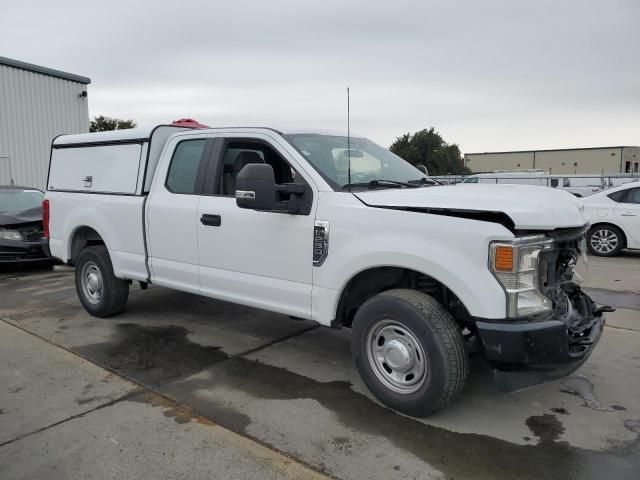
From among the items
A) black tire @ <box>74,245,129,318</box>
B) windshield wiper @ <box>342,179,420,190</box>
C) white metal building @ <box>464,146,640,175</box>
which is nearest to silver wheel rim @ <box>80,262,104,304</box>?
black tire @ <box>74,245,129,318</box>

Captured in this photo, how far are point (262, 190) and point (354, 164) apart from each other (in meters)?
0.89

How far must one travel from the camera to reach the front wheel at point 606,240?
33.7 feet

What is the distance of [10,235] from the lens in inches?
334

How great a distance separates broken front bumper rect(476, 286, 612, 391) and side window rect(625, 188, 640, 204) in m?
8.14

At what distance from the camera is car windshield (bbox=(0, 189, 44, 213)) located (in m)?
9.19

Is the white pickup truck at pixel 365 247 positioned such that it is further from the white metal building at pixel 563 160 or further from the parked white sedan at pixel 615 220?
the white metal building at pixel 563 160

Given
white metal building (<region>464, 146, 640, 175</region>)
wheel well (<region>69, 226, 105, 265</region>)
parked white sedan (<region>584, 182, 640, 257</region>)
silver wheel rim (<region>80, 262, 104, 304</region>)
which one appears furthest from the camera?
white metal building (<region>464, 146, 640, 175</region>)

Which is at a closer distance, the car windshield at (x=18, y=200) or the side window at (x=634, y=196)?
the car windshield at (x=18, y=200)

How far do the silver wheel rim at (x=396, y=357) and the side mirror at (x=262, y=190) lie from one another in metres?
1.07

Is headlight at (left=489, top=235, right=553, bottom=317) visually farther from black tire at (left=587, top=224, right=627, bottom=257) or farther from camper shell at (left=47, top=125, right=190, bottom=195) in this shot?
black tire at (left=587, top=224, right=627, bottom=257)

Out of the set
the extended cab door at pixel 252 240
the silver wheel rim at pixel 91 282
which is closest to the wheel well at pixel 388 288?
the extended cab door at pixel 252 240

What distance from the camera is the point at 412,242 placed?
334cm

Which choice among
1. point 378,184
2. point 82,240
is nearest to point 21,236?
point 82,240

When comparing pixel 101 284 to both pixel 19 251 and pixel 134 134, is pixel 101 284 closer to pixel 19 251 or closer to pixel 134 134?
pixel 134 134
